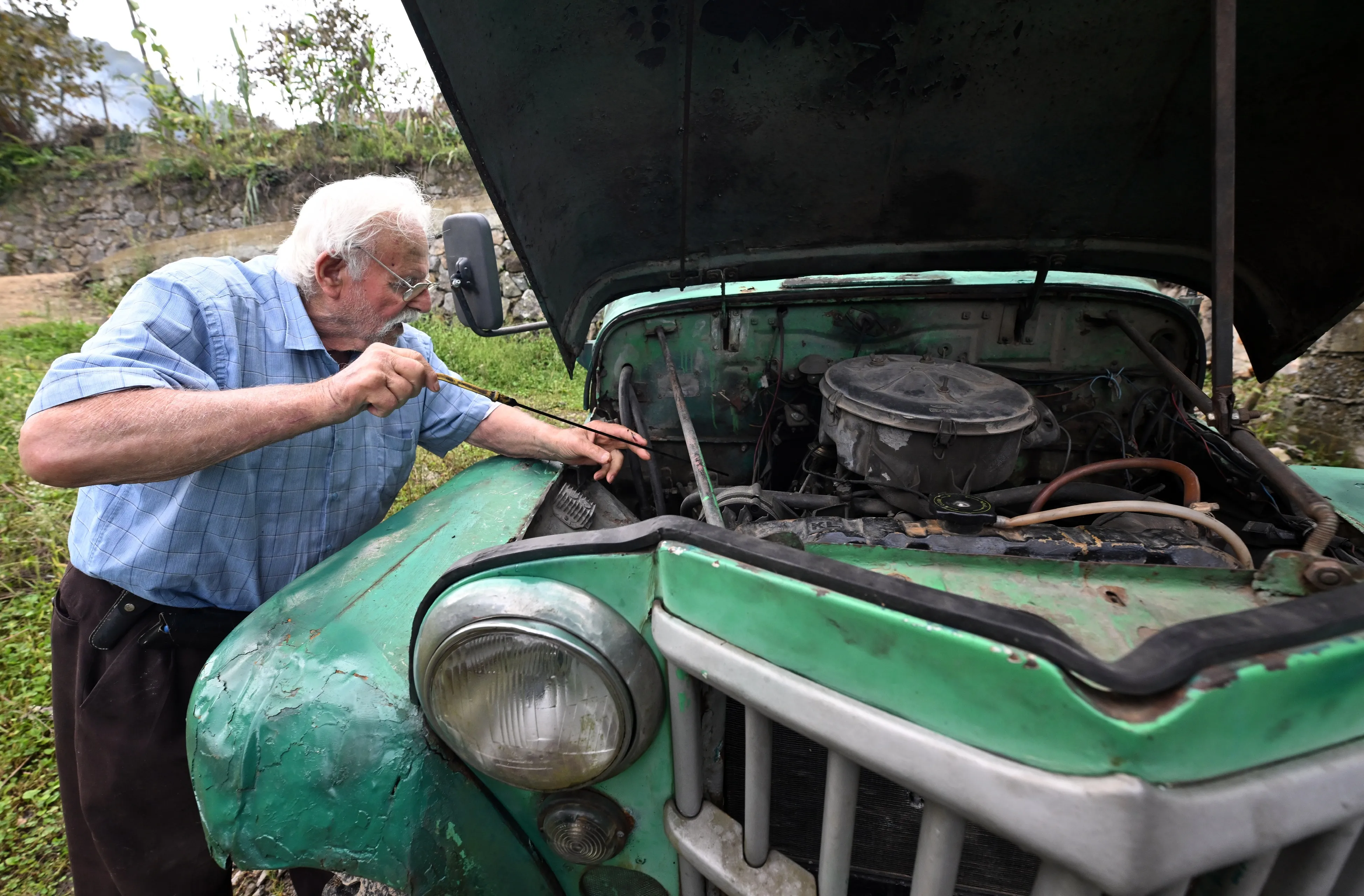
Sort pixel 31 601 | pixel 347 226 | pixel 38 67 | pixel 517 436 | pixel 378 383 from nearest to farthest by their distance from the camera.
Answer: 1. pixel 378 383
2. pixel 347 226
3. pixel 517 436
4. pixel 31 601
5. pixel 38 67

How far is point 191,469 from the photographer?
1.40 m

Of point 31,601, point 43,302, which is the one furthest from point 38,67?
point 31,601

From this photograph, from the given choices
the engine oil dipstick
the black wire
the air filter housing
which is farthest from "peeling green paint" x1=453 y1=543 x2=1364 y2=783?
the black wire

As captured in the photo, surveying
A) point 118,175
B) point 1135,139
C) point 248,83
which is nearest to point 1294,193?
point 1135,139

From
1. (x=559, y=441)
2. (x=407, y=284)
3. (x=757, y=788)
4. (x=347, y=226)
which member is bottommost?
(x=757, y=788)

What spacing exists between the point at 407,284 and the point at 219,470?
0.68 metres

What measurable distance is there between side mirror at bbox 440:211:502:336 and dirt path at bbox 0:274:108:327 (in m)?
9.57

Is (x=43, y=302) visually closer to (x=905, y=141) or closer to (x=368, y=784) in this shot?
(x=368, y=784)

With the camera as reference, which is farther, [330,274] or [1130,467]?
[330,274]

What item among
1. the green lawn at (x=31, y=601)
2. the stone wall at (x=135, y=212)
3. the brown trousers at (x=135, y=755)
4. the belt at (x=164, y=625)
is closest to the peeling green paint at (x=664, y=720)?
the belt at (x=164, y=625)

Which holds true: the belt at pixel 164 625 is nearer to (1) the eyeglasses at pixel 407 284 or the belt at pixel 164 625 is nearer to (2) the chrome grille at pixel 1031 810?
(1) the eyeglasses at pixel 407 284

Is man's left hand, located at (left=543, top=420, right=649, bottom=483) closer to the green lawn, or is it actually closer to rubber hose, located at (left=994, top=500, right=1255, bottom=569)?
rubber hose, located at (left=994, top=500, right=1255, bottom=569)

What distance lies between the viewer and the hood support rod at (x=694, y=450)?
1283 mm

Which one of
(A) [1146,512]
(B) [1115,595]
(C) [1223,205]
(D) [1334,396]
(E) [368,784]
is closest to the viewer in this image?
(B) [1115,595]
